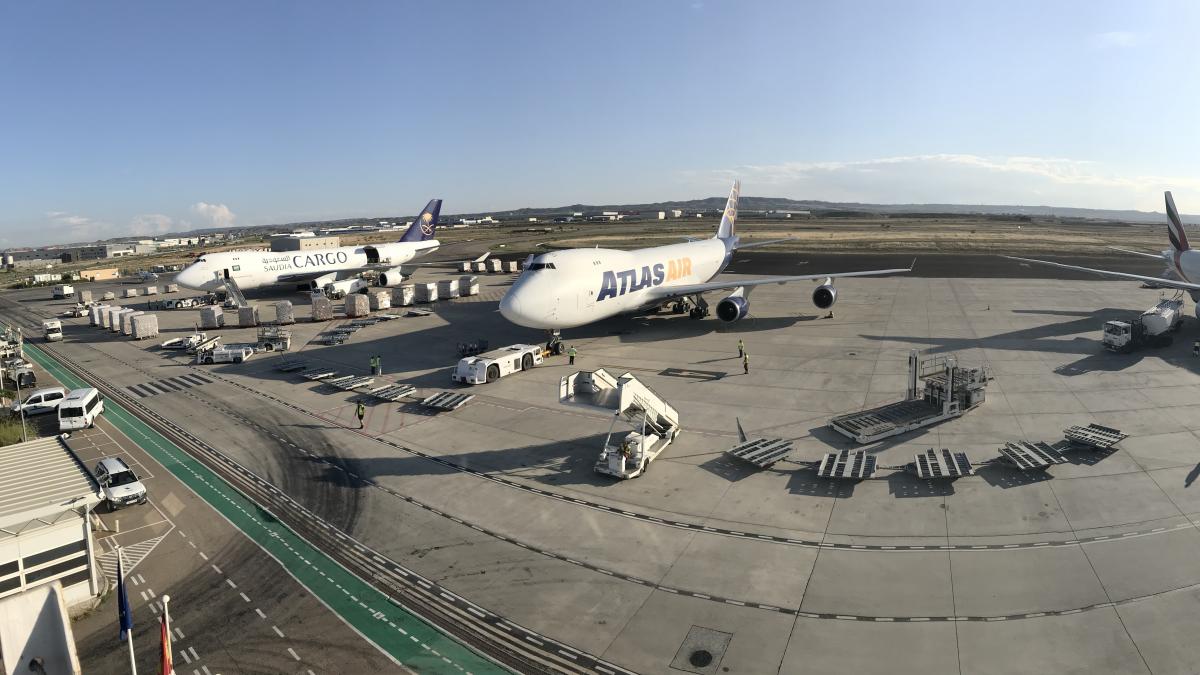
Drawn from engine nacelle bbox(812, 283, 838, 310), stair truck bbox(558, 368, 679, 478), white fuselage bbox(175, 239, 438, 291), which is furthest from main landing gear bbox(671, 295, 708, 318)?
white fuselage bbox(175, 239, 438, 291)

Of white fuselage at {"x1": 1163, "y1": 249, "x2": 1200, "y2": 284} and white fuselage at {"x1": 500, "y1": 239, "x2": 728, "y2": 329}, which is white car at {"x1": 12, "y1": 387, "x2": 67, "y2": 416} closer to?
white fuselage at {"x1": 500, "y1": 239, "x2": 728, "y2": 329}

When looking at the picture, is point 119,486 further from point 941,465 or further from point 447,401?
point 941,465

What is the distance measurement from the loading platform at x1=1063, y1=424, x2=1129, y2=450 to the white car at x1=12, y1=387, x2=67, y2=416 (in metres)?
46.1

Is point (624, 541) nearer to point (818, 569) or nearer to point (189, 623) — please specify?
point (818, 569)

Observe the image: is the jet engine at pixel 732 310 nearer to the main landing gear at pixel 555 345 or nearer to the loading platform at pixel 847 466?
the main landing gear at pixel 555 345

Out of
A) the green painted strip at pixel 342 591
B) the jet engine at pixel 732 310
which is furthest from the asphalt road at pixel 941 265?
the green painted strip at pixel 342 591

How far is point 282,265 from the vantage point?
2675 inches

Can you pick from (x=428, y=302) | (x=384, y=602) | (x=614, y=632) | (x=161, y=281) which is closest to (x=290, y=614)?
(x=384, y=602)

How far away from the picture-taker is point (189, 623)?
14.7 meters

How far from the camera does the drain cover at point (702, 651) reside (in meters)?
12.6

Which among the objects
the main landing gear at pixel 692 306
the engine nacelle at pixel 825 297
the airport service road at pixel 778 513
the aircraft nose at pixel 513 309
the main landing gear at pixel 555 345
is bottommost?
the airport service road at pixel 778 513

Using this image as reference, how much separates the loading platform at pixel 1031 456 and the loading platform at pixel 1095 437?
1.06m

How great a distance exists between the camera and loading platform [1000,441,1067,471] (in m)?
20.7

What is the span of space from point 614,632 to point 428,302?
5606 centimetres
